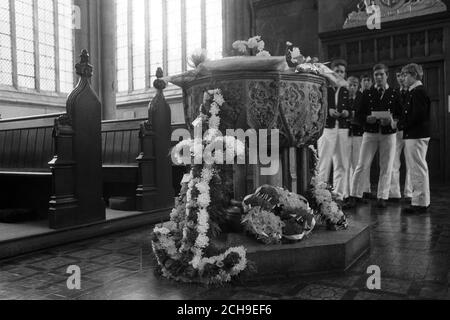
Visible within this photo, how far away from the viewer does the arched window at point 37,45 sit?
11242 millimetres

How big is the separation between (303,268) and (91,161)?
8.53 feet

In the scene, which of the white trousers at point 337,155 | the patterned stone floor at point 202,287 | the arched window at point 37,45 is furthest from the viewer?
the arched window at point 37,45

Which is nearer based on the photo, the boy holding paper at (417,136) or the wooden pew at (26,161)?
the wooden pew at (26,161)

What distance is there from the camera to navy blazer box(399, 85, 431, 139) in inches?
197

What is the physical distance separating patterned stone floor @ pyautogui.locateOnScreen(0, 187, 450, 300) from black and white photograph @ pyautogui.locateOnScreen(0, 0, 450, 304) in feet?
0.05

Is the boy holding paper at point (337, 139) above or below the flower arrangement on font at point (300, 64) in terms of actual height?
below

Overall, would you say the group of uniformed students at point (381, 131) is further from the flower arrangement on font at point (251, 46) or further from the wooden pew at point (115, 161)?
the wooden pew at point (115, 161)

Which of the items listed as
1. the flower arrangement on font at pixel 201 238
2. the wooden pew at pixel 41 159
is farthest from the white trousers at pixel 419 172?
the wooden pew at pixel 41 159

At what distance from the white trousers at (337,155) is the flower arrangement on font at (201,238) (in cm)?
307

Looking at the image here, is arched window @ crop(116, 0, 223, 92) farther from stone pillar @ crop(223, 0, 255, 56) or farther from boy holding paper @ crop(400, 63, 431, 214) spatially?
boy holding paper @ crop(400, 63, 431, 214)

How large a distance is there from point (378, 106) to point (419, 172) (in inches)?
40.7

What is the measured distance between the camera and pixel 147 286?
2.63m

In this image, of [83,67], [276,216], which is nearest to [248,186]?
[276,216]
